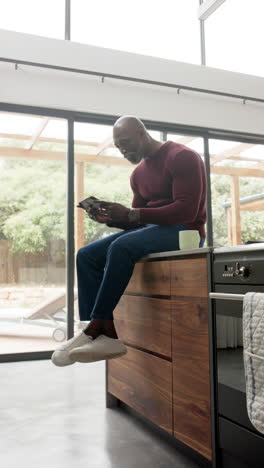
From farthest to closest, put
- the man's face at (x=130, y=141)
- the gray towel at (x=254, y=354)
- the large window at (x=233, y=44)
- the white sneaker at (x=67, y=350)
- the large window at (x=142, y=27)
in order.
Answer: the large window at (x=233, y=44)
the large window at (x=142, y=27)
the man's face at (x=130, y=141)
the white sneaker at (x=67, y=350)
the gray towel at (x=254, y=354)

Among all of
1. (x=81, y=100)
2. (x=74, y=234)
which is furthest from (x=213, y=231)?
(x=81, y=100)

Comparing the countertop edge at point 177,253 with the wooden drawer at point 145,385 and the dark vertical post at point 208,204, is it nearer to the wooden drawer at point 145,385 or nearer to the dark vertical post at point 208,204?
the wooden drawer at point 145,385

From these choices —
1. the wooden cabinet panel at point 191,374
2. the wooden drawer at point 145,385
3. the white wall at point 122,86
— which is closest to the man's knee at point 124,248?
the wooden cabinet panel at point 191,374

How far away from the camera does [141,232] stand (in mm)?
1886

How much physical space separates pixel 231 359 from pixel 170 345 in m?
0.36

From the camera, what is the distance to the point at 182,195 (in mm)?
1912

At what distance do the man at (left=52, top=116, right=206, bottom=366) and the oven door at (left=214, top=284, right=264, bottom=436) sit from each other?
0.50 metres

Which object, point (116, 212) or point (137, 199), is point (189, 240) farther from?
point (137, 199)

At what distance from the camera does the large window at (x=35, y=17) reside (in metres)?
3.75

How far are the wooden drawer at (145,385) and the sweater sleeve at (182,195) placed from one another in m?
0.55

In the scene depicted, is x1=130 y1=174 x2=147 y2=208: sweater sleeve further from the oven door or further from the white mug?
the oven door

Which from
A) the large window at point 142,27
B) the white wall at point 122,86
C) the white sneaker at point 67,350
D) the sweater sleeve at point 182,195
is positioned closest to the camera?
the white sneaker at point 67,350

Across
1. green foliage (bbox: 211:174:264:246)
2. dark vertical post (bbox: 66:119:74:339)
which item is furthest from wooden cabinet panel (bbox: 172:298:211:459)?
green foliage (bbox: 211:174:264:246)

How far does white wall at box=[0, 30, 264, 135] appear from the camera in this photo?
3.57 metres
